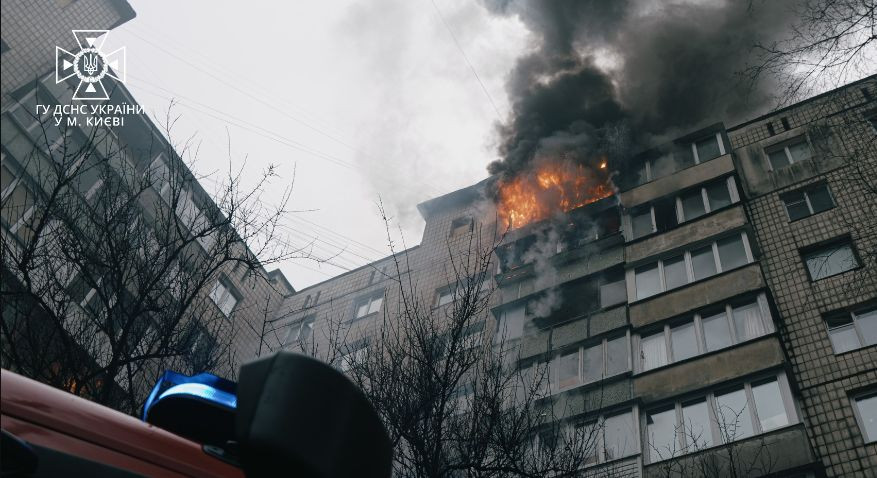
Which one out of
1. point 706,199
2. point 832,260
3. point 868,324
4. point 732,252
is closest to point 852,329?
point 868,324

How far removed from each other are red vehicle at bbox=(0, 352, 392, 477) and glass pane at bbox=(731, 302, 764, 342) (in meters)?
16.4

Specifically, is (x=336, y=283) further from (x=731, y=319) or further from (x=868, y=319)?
(x=868, y=319)

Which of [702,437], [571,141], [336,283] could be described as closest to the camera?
[702,437]

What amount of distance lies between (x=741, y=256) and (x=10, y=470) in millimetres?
19402

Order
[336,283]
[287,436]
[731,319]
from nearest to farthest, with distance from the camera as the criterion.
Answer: [287,436] < [731,319] < [336,283]

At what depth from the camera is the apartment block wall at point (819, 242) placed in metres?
14.6

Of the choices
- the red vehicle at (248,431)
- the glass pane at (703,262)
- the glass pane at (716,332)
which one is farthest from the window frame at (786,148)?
the red vehicle at (248,431)

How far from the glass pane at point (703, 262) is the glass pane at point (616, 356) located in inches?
113

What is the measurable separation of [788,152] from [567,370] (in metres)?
10.1

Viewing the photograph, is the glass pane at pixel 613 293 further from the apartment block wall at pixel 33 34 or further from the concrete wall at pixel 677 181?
the apartment block wall at pixel 33 34

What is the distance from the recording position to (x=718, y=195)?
70.1 ft

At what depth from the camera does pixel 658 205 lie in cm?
2267

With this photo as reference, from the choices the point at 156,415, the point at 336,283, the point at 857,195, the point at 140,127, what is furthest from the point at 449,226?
the point at 156,415

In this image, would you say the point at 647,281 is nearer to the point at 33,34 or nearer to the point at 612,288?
the point at 612,288
